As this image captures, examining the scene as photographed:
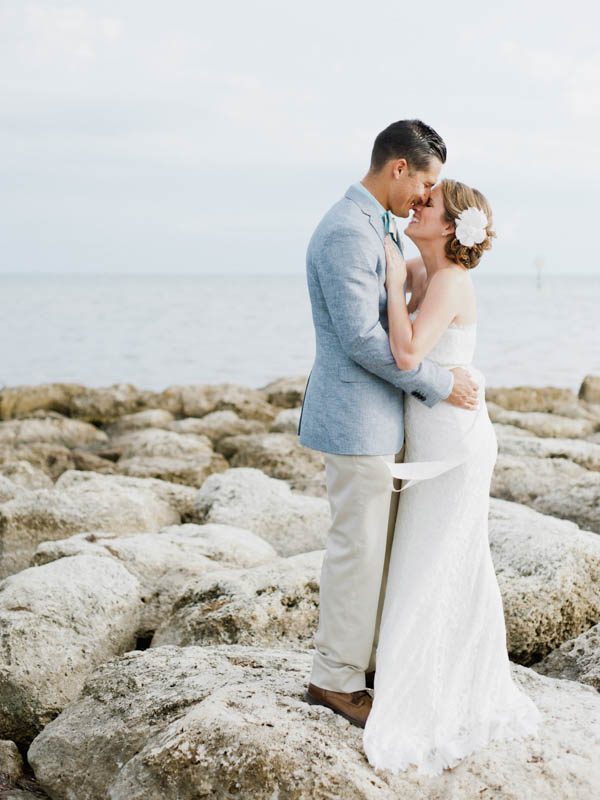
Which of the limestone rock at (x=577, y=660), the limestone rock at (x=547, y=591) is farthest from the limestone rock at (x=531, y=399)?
the limestone rock at (x=577, y=660)

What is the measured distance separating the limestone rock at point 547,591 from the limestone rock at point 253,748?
2.42 ft

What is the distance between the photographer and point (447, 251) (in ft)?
12.0

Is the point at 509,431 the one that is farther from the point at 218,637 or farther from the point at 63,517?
the point at 218,637

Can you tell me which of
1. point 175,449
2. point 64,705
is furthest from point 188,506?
point 64,705

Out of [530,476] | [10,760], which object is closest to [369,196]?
[10,760]

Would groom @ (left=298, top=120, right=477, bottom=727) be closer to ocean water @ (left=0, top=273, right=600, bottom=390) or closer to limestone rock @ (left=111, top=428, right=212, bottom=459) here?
limestone rock @ (left=111, top=428, right=212, bottom=459)

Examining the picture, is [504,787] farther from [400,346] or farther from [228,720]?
[400,346]

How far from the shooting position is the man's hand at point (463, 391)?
12.0ft

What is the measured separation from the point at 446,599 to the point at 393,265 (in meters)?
1.44

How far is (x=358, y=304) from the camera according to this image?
11.2 ft

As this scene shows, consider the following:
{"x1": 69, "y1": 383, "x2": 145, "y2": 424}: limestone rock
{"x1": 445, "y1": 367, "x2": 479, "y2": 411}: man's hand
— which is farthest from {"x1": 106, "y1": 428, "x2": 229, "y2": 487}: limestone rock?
{"x1": 445, "y1": 367, "x2": 479, "y2": 411}: man's hand

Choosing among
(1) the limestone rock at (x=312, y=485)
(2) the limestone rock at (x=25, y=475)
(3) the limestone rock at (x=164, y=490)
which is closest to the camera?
(3) the limestone rock at (x=164, y=490)

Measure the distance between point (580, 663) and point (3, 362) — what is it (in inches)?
1125

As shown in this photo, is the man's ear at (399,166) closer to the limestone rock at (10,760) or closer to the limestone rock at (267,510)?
the limestone rock at (10,760)
